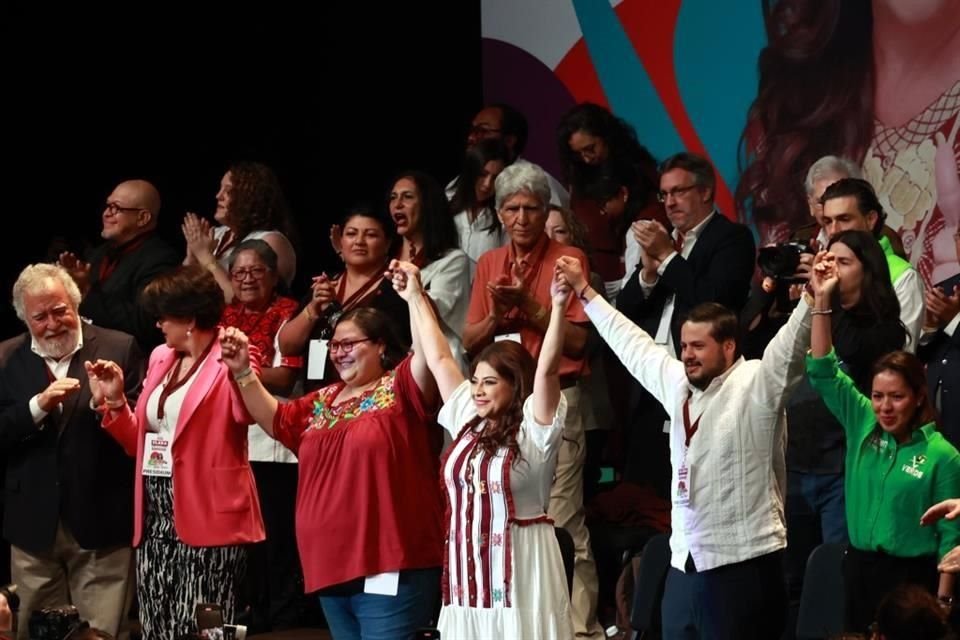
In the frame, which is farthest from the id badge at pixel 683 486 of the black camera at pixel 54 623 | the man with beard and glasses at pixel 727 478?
the black camera at pixel 54 623

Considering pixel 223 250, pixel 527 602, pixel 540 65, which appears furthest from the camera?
pixel 540 65

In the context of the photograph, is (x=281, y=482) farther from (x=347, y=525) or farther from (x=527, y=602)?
(x=527, y=602)

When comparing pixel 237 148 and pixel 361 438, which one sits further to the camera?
pixel 237 148

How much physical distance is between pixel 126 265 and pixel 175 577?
5.61 feet

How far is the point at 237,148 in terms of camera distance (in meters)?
8.20

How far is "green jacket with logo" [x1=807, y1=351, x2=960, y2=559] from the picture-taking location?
197 inches

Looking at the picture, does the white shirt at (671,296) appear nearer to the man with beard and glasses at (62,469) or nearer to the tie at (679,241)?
the tie at (679,241)

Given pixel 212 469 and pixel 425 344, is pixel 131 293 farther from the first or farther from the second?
pixel 425 344

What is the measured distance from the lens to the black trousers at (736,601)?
485cm

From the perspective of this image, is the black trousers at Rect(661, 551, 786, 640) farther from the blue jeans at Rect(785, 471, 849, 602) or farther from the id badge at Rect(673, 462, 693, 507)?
the blue jeans at Rect(785, 471, 849, 602)

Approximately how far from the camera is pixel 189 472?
18.1 feet

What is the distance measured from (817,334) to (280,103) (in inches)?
158

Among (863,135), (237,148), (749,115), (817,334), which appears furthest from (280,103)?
(817,334)

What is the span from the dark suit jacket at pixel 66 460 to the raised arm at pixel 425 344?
1325 mm
